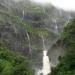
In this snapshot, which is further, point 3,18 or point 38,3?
point 38,3

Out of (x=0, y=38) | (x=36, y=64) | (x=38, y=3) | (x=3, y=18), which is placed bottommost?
(x=36, y=64)

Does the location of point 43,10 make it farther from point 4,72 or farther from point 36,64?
point 4,72

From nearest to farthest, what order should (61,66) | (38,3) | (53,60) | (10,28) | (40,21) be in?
(61,66), (53,60), (10,28), (40,21), (38,3)

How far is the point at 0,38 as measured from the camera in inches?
3499

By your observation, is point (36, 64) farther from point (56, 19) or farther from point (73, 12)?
point (73, 12)

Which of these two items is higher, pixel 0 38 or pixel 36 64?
pixel 0 38

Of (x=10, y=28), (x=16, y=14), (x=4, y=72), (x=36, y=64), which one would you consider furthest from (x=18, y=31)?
(x=4, y=72)

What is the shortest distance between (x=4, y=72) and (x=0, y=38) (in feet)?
127

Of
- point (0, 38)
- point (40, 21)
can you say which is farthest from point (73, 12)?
point (0, 38)

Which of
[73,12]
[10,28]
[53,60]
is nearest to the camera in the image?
[53,60]

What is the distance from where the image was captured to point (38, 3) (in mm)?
→ 145375

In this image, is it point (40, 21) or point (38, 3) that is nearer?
point (40, 21)

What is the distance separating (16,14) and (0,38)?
29580 millimetres

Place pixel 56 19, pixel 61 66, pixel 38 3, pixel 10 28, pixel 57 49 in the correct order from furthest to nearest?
pixel 38 3 → pixel 56 19 → pixel 10 28 → pixel 57 49 → pixel 61 66
